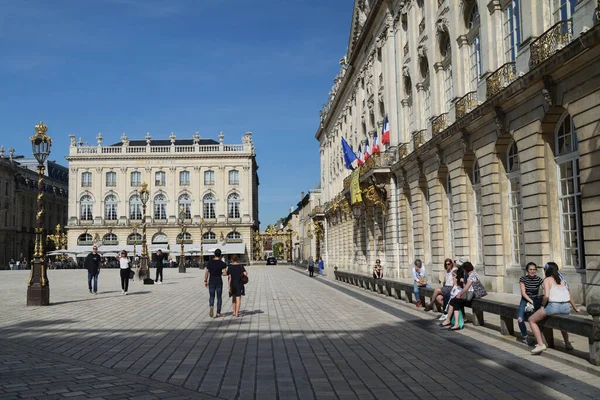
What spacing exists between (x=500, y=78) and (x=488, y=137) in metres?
1.98

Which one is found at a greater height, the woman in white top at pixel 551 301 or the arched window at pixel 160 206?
the arched window at pixel 160 206

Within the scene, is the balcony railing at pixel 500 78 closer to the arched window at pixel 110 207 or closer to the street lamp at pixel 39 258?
the street lamp at pixel 39 258

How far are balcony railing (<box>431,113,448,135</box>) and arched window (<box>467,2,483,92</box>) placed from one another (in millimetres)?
2167

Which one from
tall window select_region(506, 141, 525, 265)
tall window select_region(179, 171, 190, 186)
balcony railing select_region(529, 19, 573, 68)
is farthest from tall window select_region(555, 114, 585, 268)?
tall window select_region(179, 171, 190, 186)

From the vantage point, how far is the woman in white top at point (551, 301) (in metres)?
9.49

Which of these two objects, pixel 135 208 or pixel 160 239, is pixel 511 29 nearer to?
pixel 160 239

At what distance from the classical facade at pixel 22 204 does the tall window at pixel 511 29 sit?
70782 mm

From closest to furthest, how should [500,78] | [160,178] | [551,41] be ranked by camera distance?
1. [551,41]
2. [500,78]
3. [160,178]

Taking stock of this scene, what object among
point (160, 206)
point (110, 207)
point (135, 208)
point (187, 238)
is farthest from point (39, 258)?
point (110, 207)

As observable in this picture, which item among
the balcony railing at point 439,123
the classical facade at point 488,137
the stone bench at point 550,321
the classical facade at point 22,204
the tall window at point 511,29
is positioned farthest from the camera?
the classical facade at point 22,204

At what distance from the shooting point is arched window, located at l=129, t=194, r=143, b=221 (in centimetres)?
8950

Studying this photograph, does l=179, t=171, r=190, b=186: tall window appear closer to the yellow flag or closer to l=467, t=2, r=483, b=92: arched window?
the yellow flag

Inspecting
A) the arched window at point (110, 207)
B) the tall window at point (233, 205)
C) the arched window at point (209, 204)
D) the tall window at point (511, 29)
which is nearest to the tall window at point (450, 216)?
the tall window at point (511, 29)

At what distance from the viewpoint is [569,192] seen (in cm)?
1567
